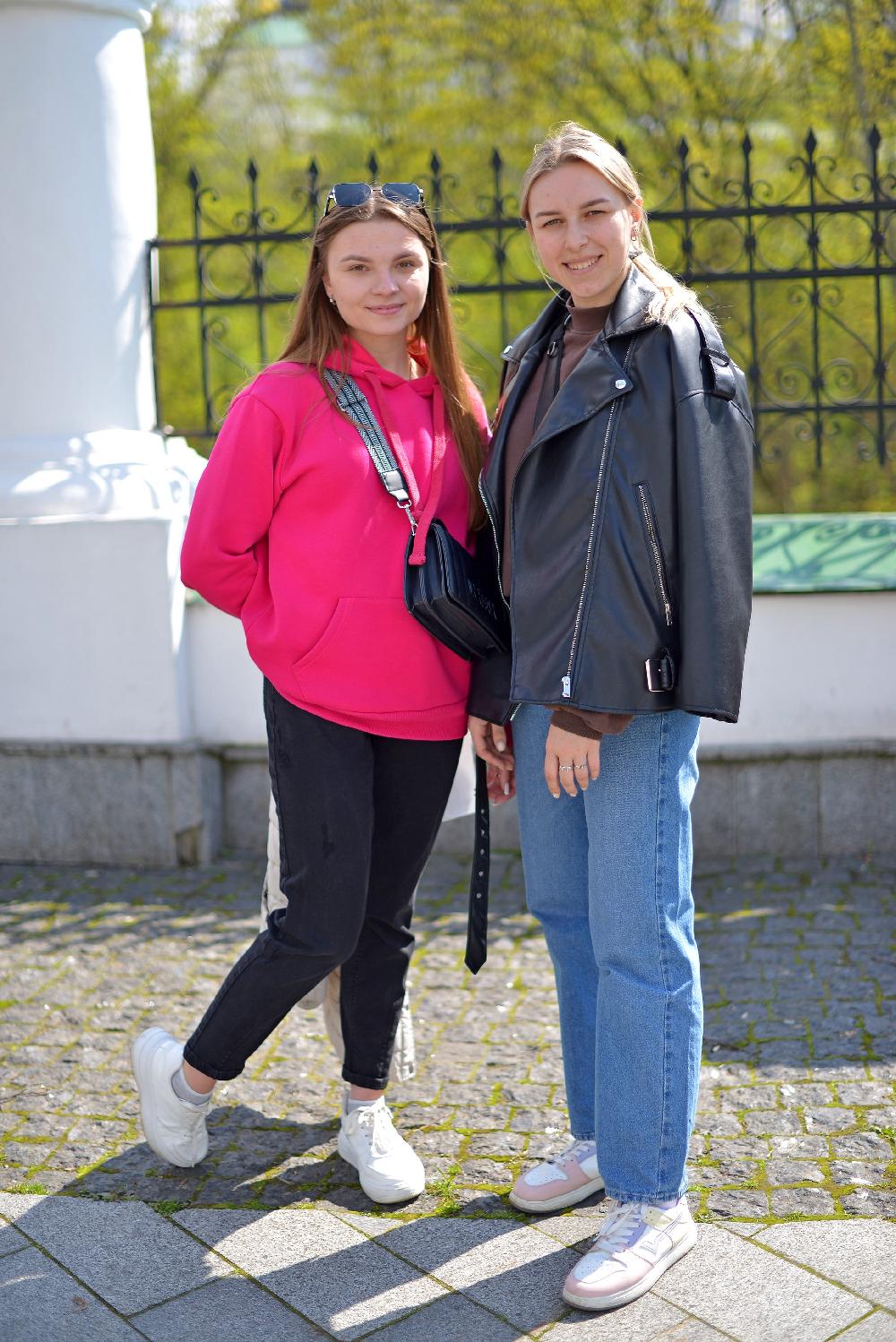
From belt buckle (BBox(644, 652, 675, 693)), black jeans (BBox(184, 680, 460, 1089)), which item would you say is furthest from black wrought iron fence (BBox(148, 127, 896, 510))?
black jeans (BBox(184, 680, 460, 1089))

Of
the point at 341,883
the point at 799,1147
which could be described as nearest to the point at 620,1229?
the point at 799,1147

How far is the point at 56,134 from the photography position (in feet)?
16.8

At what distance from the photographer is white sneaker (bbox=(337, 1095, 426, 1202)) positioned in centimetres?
300

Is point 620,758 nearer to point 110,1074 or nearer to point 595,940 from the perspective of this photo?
point 595,940

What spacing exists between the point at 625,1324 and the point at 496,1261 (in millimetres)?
297

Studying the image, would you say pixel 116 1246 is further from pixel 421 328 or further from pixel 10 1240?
pixel 421 328

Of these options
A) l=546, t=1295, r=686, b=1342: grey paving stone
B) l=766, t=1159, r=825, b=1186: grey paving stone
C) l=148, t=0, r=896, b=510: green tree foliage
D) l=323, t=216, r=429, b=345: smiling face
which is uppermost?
l=148, t=0, r=896, b=510: green tree foliage

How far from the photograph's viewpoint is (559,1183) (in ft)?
9.66

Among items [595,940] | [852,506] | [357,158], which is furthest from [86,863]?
[357,158]

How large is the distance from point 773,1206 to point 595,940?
2.37 feet

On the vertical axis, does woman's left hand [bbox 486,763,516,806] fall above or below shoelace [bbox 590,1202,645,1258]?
above

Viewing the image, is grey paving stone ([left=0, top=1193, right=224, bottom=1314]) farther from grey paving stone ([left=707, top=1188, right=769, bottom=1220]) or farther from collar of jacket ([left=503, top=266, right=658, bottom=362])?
collar of jacket ([left=503, top=266, right=658, bottom=362])

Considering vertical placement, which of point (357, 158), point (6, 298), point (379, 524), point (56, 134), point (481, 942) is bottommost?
point (481, 942)

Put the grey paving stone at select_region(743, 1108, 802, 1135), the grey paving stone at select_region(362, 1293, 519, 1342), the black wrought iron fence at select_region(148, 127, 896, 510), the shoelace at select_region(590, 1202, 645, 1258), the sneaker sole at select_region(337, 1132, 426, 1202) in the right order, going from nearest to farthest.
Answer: the grey paving stone at select_region(362, 1293, 519, 1342), the shoelace at select_region(590, 1202, 645, 1258), the sneaker sole at select_region(337, 1132, 426, 1202), the grey paving stone at select_region(743, 1108, 802, 1135), the black wrought iron fence at select_region(148, 127, 896, 510)
